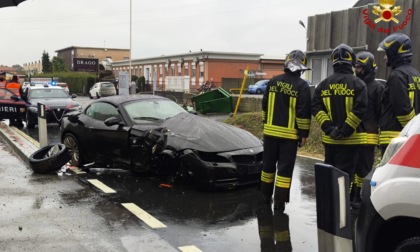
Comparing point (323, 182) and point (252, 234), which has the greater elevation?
point (323, 182)

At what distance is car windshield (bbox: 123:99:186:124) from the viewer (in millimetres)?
7672

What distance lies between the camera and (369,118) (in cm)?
596

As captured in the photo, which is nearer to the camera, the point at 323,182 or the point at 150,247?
the point at 323,182

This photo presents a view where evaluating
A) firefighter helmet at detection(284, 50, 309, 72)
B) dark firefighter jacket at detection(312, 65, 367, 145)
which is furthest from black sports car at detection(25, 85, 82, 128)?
dark firefighter jacket at detection(312, 65, 367, 145)

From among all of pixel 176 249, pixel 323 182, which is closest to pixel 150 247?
pixel 176 249

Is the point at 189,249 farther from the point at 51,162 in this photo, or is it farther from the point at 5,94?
the point at 5,94

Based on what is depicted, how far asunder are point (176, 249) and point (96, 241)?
891 mm

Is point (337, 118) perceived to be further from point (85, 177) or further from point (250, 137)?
point (85, 177)

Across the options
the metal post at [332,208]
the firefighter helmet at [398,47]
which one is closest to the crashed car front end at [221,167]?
the firefighter helmet at [398,47]

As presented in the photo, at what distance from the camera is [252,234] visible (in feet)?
16.1

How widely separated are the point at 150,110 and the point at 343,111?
382 centimetres

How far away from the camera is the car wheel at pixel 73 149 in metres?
8.41

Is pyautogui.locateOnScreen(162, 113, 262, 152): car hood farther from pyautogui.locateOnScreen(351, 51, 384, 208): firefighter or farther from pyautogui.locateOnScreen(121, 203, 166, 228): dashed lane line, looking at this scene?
pyautogui.locateOnScreen(351, 51, 384, 208): firefighter

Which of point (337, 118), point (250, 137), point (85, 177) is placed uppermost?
point (337, 118)
